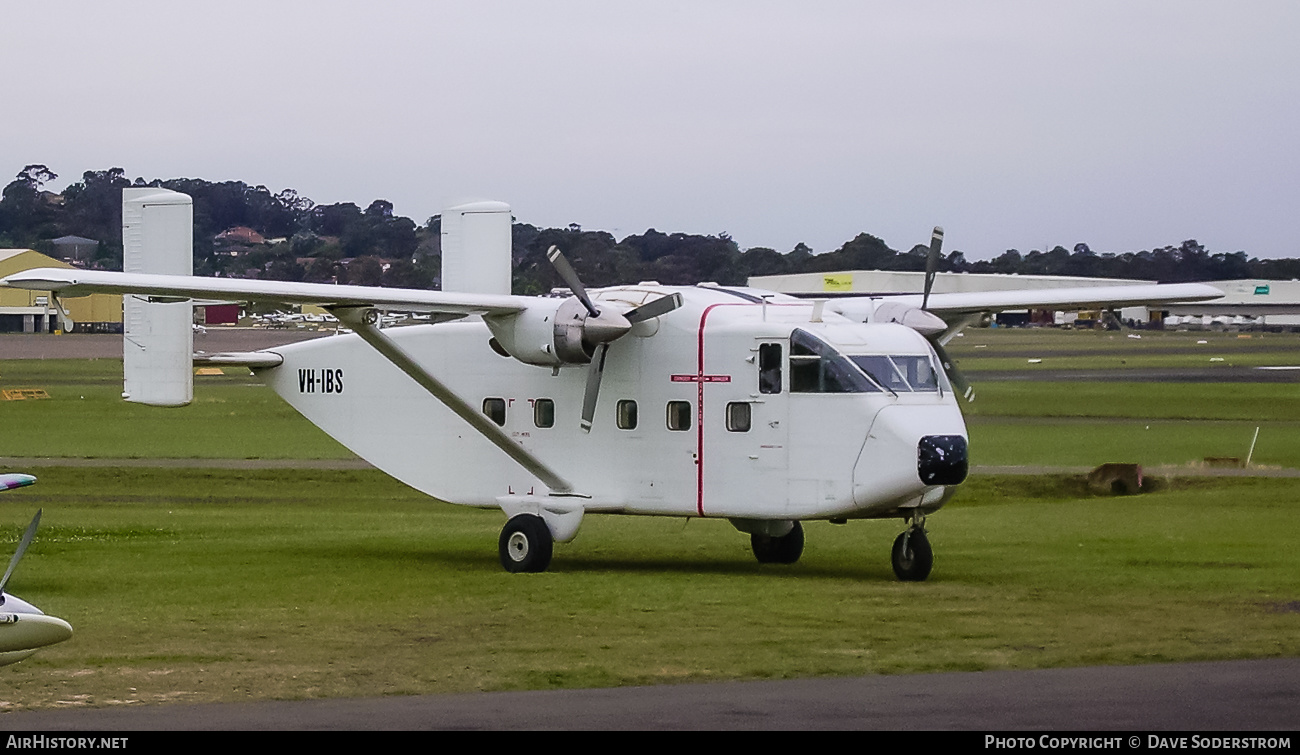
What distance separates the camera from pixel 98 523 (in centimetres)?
2786

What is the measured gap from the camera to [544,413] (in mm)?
22781

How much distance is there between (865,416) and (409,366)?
5.95m

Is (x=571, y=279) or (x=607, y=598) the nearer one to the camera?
(x=607, y=598)

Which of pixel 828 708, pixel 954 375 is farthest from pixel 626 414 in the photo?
pixel 828 708

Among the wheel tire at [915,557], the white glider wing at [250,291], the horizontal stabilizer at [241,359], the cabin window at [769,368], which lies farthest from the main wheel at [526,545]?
the horizontal stabilizer at [241,359]

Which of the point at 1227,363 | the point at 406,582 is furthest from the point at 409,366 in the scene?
the point at 1227,363

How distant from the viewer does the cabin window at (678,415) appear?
2158 centimetres

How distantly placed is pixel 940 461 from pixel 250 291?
848 centimetres

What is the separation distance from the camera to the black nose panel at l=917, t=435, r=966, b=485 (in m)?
19.6

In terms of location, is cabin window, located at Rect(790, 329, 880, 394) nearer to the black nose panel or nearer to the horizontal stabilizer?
the black nose panel

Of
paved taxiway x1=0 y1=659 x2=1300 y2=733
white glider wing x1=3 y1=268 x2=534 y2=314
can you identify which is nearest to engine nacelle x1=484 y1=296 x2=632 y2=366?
white glider wing x1=3 y1=268 x2=534 y2=314

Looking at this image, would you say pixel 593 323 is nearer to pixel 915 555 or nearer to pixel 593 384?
pixel 593 384

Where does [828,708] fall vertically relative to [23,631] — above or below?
below

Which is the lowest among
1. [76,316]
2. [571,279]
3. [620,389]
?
[620,389]
